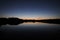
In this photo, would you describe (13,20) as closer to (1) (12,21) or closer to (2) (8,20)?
(1) (12,21)

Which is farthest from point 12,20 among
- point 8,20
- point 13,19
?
point 8,20

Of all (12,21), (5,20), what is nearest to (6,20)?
(5,20)

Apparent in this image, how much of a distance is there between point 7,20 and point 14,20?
22.2 feet

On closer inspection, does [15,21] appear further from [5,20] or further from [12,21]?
[5,20]

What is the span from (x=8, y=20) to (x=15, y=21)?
5.06 m

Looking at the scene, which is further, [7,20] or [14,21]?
[7,20]

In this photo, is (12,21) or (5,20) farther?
(5,20)

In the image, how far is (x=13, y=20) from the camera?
40.4 meters

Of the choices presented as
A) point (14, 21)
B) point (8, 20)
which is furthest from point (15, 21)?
point (8, 20)

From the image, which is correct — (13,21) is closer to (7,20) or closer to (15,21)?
(15,21)

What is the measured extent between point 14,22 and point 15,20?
92 cm

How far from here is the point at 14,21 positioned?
41.0 metres

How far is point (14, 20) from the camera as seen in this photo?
40.4m

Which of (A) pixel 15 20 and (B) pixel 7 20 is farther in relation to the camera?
(B) pixel 7 20
